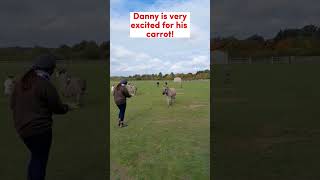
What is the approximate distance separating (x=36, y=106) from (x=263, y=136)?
22.8 feet

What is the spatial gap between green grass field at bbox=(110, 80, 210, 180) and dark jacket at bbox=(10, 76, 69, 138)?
2.38 m

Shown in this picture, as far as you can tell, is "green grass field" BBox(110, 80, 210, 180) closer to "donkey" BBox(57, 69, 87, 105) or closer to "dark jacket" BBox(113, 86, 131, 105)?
"dark jacket" BBox(113, 86, 131, 105)

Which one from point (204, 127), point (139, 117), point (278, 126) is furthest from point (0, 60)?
point (278, 126)

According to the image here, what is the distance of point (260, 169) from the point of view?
748 centimetres

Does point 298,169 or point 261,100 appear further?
point 261,100

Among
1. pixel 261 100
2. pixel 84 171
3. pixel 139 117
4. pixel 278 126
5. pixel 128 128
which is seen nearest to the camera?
pixel 84 171

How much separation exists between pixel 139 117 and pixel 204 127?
95.6 inches

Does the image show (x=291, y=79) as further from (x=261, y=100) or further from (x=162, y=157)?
(x=162, y=157)

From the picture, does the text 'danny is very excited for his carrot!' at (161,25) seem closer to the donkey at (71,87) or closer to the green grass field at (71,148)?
the green grass field at (71,148)

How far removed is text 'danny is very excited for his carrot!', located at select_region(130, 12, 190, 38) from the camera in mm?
8000

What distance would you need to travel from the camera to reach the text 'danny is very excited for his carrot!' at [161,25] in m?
8.00

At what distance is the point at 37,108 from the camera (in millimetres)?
4941

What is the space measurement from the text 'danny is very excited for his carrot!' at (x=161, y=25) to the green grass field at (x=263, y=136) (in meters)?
2.28

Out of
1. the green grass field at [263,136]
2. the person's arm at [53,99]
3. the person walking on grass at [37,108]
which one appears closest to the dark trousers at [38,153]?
the person walking on grass at [37,108]
